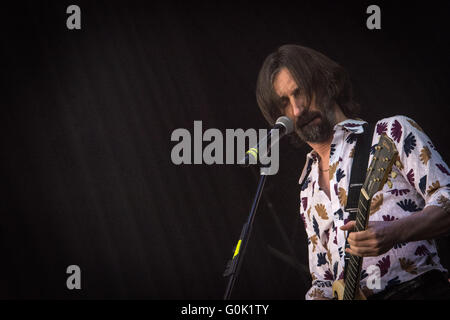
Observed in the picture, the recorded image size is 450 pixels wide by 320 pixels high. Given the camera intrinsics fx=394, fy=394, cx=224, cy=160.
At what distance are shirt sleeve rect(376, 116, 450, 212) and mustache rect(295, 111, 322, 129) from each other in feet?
1.29

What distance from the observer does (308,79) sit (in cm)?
191

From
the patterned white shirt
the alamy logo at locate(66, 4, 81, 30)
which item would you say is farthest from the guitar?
the alamy logo at locate(66, 4, 81, 30)

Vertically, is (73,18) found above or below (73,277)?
above

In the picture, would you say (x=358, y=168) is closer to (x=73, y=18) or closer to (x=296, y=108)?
(x=296, y=108)

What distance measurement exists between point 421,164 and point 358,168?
25 cm

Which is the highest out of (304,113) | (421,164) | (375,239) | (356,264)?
(304,113)

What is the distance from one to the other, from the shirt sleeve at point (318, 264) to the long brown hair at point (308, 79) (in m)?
0.58

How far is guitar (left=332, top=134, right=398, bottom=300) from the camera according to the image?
1.25 meters

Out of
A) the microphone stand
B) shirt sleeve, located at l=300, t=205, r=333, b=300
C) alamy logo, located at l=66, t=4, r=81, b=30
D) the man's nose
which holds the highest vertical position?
alamy logo, located at l=66, t=4, r=81, b=30

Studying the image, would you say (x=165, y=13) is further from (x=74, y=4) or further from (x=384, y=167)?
(x=384, y=167)

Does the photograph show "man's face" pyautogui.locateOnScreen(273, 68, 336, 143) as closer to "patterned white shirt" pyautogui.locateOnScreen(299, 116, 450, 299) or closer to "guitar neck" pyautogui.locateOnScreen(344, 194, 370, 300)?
"patterned white shirt" pyautogui.locateOnScreen(299, 116, 450, 299)

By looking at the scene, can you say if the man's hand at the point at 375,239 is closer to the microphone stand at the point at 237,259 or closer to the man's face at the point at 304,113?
the microphone stand at the point at 237,259

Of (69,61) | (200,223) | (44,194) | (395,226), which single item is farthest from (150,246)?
(395,226)

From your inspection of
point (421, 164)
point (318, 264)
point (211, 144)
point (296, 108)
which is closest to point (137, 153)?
point (211, 144)
